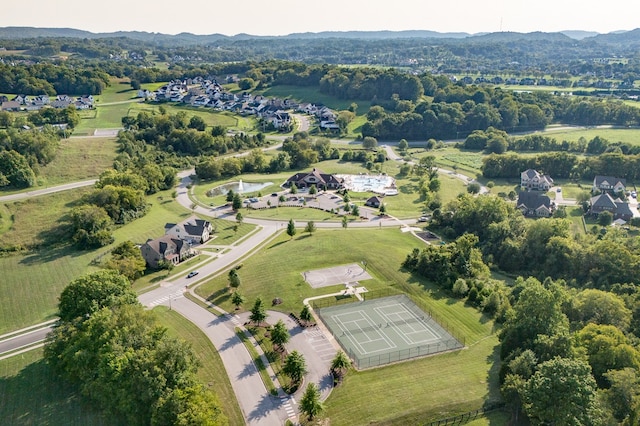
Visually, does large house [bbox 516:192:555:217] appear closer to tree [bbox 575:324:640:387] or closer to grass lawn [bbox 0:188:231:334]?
tree [bbox 575:324:640:387]

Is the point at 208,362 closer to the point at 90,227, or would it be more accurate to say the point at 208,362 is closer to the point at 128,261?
the point at 128,261

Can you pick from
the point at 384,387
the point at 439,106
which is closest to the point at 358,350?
the point at 384,387

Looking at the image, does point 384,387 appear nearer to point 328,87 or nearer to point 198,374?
point 198,374

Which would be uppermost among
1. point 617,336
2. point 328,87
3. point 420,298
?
point 328,87

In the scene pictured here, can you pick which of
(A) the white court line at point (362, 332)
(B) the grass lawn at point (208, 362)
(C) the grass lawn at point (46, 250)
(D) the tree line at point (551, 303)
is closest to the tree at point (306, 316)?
(A) the white court line at point (362, 332)

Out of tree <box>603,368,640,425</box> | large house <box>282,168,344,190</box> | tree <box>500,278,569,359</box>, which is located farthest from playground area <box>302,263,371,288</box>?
large house <box>282,168,344,190</box>

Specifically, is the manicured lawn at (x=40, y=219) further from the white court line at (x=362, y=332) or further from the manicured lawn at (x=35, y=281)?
the white court line at (x=362, y=332)
